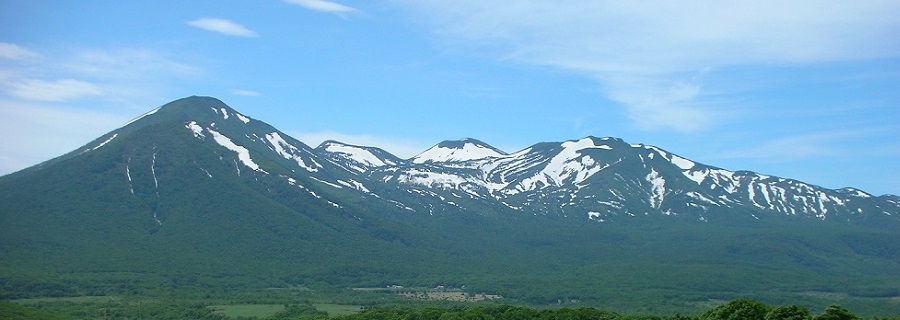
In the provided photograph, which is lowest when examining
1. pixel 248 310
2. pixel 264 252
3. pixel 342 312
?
pixel 248 310

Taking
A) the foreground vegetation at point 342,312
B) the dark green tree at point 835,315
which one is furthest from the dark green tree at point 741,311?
the dark green tree at point 835,315

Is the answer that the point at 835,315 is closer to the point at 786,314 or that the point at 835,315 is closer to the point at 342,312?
the point at 786,314

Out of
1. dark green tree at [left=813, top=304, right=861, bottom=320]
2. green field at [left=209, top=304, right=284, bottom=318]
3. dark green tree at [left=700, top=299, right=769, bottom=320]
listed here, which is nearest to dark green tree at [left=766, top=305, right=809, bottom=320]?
dark green tree at [left=813, top=304, right=861, bottom=320]

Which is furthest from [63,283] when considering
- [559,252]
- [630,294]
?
[559,252]

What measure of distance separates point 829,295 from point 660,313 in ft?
140

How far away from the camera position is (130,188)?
17512 centimetres

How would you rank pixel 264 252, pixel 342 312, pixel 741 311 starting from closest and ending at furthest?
pixel 741 311
pixel 342 312
pixel 264 252

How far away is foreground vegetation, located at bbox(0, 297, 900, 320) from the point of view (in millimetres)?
51188

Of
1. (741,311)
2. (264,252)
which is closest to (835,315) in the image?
(741,311)

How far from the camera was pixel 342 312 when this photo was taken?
10388 centimetres

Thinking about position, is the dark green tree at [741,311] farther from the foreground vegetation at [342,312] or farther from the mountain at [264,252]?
the mountain at [264,252]

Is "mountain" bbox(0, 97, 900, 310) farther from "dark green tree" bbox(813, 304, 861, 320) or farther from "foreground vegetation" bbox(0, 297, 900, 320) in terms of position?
"dark green tree" bbox(813, 304, 861, 320)

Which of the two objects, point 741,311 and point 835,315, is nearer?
point 835,315

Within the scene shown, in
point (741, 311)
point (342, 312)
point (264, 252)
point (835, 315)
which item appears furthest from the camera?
point (264, 252)
